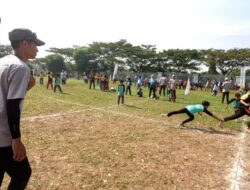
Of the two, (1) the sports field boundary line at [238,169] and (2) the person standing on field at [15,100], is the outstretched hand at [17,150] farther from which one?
(1) the sports field boundary line at [238,169]

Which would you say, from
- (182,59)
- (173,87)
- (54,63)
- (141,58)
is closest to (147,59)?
(141,58)

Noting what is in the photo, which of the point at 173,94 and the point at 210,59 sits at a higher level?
the point at 210,59

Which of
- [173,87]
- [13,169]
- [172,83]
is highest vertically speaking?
[172,83]

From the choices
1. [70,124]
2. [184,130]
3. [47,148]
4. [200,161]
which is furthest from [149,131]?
[47,148]

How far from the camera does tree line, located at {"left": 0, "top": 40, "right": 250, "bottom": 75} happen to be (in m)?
41.2

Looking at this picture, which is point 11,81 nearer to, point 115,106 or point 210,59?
point 115,106

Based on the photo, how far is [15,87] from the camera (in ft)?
5.39

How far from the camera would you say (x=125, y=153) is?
14.9 ft

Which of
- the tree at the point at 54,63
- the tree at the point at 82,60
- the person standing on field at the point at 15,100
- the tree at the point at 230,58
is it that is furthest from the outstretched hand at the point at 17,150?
the tree at the point at 54,63

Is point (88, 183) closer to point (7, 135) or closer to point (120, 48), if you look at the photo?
point (7, 135)

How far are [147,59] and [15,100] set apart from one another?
4699 centimetres

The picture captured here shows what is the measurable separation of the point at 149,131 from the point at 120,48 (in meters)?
48.0

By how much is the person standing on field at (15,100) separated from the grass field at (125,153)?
56.5 inches

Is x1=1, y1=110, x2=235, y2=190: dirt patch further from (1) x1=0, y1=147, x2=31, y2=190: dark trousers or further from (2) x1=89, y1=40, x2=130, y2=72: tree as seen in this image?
(2) x1=89, y1=40, x2=130, y2=72: tree
